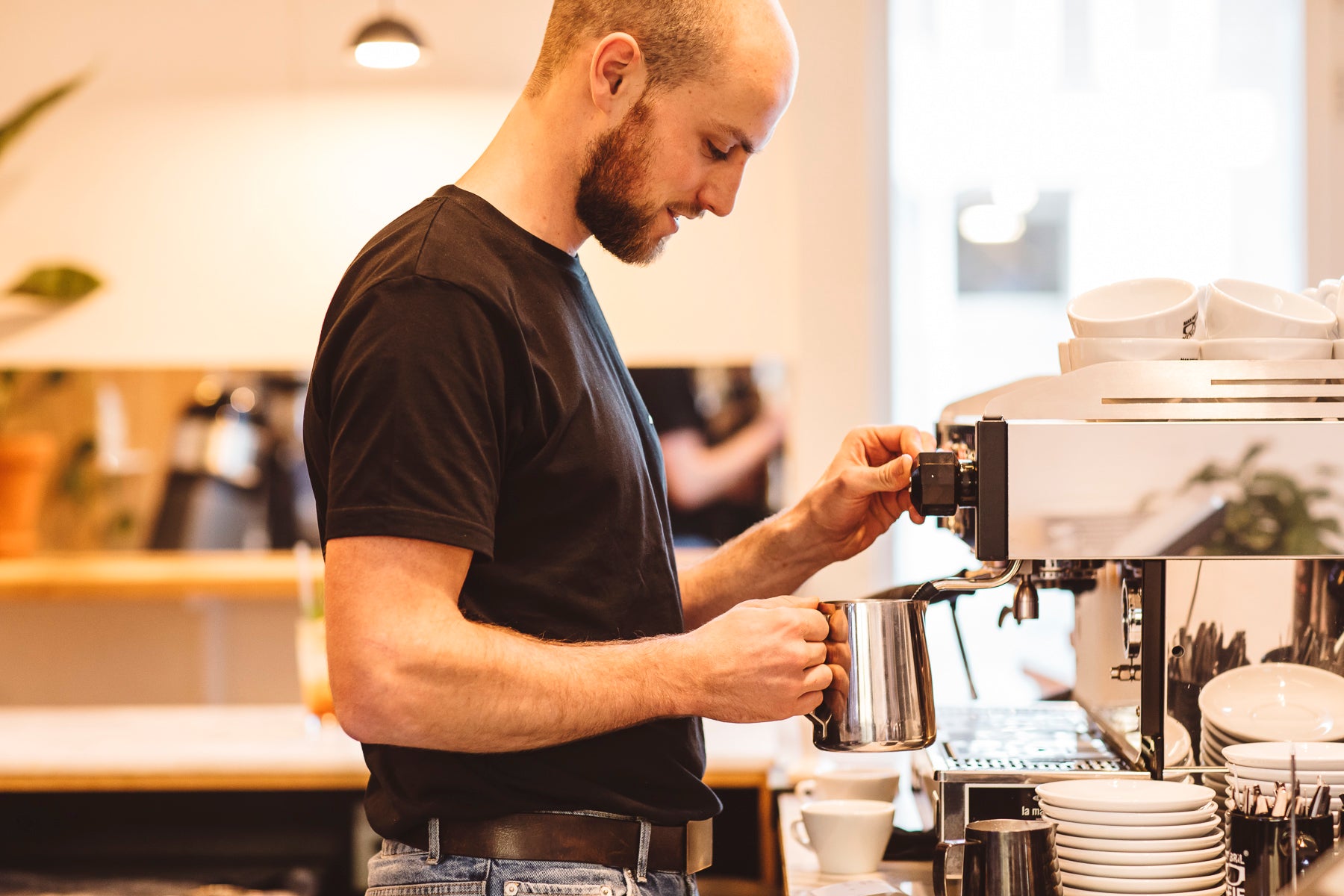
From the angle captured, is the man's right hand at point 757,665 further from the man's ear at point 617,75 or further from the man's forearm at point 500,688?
the man's ear at point 617,75

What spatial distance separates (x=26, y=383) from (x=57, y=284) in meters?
0.25

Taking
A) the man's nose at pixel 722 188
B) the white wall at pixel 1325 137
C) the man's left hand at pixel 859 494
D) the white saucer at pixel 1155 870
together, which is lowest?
the white saucer at pixel 1155 870

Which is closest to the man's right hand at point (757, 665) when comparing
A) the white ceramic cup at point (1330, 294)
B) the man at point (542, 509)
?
the man at point (542, 509)

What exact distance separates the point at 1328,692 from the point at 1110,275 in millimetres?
1893

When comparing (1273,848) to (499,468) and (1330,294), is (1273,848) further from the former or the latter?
(499,468)

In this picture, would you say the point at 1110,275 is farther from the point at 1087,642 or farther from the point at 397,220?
the point at 397,220

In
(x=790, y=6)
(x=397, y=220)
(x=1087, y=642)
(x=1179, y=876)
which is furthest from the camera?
(x=790, y=6)

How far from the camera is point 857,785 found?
1.53 metres

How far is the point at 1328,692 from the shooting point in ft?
4.05

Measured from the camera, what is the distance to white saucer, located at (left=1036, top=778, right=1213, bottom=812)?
103 centimetres

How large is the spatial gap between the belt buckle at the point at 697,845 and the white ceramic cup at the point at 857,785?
1.06ft

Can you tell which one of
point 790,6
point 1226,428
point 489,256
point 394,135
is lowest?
point 1226,428

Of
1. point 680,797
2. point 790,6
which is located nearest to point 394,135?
point 790,6

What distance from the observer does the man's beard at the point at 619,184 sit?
1217mm
